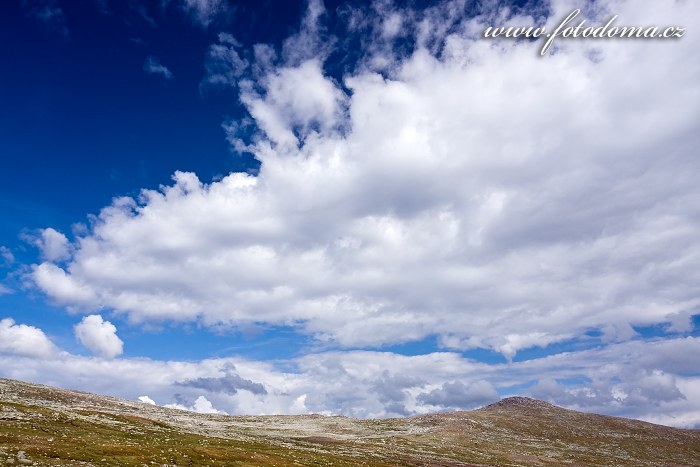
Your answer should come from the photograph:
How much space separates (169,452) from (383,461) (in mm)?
38918

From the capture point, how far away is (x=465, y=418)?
548 ft

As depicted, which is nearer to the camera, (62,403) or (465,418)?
(62,403)

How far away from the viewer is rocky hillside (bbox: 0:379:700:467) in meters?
60.3

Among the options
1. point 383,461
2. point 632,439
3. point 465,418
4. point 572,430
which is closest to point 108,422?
point 383,461

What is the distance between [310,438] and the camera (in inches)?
4515

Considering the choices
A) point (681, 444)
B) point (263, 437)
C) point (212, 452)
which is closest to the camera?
point (212, 452)

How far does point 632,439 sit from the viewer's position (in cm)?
15788

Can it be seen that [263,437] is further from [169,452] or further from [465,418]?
[465,418]

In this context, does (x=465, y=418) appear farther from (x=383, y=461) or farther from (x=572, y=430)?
(x=383, y=461)

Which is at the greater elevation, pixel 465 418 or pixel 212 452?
pixel 465 418

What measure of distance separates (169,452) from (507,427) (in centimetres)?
13092

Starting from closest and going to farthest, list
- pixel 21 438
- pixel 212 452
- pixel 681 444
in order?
pixel 21 438
pixel 212 452
pixel 681 444

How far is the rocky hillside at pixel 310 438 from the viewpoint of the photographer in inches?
2375

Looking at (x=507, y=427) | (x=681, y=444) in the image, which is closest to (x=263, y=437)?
(x=507, y=427)
